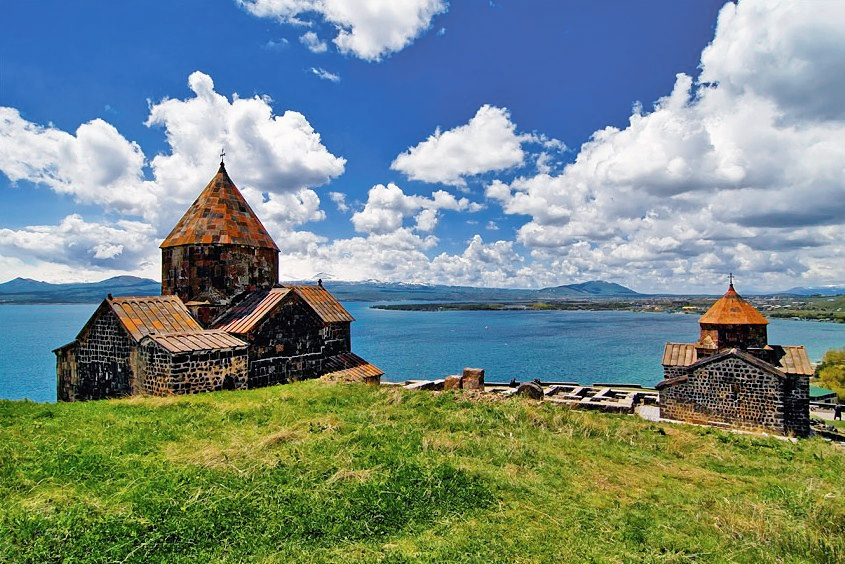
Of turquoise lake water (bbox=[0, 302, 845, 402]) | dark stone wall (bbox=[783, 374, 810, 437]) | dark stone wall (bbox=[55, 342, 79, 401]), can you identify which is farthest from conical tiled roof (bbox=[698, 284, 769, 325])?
turquoise lake water (bbox=[0, 302, 845, 402])

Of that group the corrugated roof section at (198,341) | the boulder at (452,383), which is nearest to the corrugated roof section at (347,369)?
the boulder at (452,383)

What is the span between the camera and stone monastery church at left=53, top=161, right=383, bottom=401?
11.8 m

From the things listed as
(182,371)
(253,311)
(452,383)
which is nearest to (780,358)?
(452,383)

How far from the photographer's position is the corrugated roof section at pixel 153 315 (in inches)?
484

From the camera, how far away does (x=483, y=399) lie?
12805mm

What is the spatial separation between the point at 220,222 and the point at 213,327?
343 cm

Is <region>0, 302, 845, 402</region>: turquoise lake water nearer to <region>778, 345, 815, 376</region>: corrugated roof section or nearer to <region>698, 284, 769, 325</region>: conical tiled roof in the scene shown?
<region>698, 284, 769, 325</region>: conical tiled roof

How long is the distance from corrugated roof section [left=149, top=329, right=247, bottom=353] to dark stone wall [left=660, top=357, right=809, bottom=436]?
16.5 m

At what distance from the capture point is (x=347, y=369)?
1606cm

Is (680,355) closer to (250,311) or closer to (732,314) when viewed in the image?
(732,314)

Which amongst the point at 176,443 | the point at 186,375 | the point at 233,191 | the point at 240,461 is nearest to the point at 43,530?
the point at 240,461

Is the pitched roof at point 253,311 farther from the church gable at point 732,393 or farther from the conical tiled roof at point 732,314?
the conical tiled roof at point 732,314

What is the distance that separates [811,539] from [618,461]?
3241mm

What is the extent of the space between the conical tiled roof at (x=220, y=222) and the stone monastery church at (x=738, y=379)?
1670 centimetres
